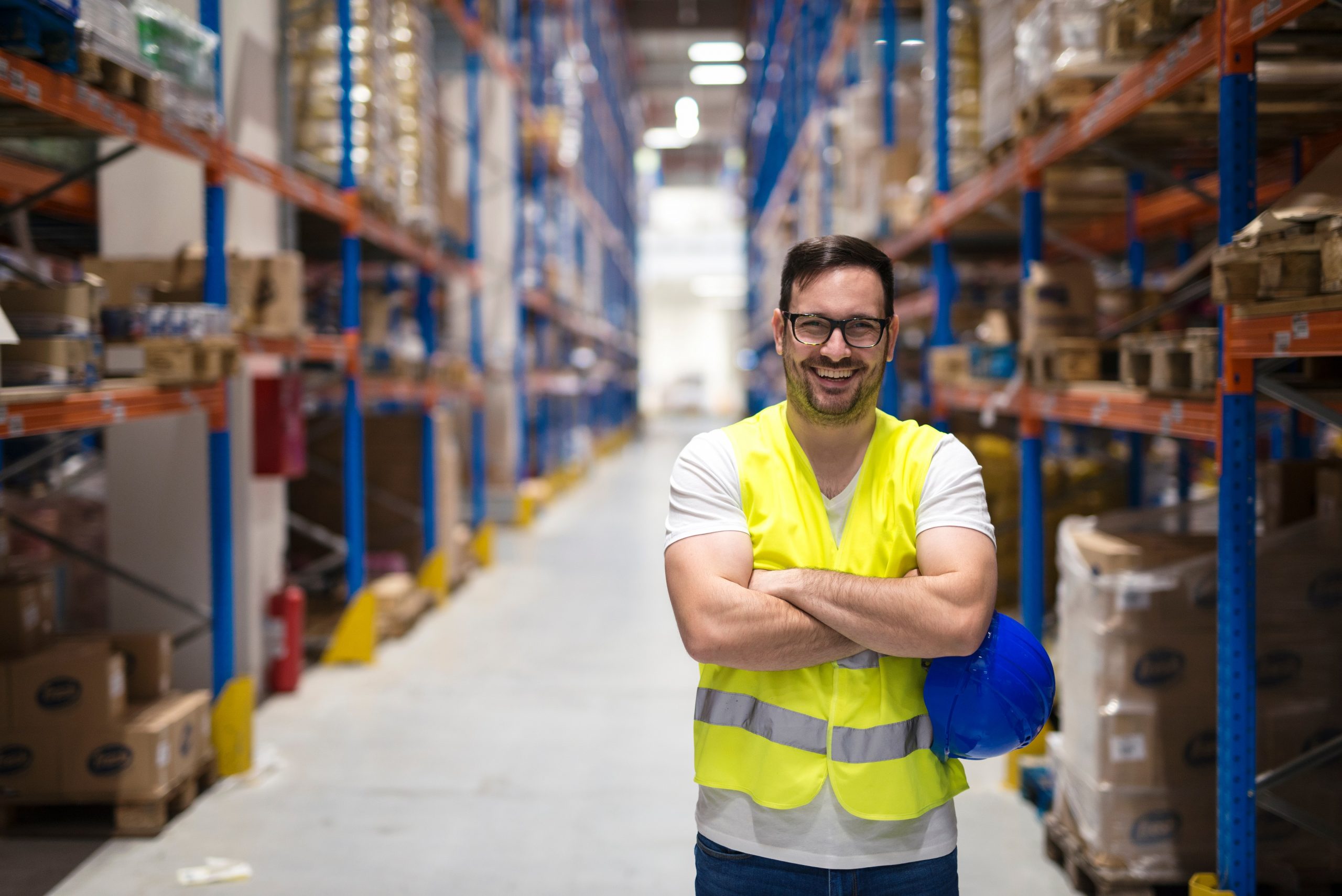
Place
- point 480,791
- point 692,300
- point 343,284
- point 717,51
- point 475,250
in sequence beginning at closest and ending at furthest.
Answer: point 480,791, point 343,284, point 475,250, point 717,51, point 692,300

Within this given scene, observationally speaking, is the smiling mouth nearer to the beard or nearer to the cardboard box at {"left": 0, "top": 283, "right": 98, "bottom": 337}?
the beard

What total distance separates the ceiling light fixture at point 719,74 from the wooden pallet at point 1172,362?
25.6 metres

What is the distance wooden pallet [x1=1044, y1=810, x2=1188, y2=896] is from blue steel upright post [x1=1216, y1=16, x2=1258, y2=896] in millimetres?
430

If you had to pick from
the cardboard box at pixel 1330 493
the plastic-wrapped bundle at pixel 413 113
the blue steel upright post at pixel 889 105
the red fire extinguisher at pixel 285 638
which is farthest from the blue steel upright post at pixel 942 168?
the red fire extinguisher at pixel 285 638

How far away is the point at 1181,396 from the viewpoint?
3254 mm

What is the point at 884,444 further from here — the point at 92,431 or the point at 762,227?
the point at 762,227

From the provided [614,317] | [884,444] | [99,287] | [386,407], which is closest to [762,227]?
[614,317]

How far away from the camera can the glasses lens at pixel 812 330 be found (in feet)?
6.19

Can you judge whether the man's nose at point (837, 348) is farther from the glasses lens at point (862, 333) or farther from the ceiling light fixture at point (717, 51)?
the ceiling light fixture at point (717, 51)

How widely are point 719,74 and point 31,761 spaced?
87.7 feet

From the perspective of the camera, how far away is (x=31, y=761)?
3.88 metres

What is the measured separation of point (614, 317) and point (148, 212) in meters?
21.3

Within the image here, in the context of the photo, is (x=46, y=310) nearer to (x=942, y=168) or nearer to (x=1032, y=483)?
(x=1032, y=483)

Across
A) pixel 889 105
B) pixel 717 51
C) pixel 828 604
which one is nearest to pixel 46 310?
pixel 828 604
